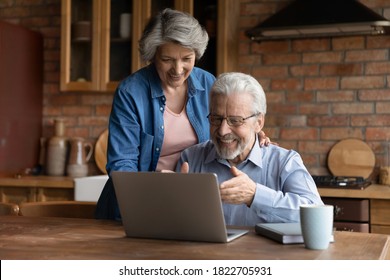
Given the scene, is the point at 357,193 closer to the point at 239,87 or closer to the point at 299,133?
the point at 299,133

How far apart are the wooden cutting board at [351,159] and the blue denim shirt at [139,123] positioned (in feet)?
5.02

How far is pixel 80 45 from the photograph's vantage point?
170 inches

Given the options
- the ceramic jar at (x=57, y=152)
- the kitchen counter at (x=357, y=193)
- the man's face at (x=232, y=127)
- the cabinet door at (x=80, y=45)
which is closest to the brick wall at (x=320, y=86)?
the kitchen counter at (x=357, y=193)

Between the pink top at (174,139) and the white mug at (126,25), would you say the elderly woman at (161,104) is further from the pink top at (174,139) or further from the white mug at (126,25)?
the white mug at (126,25)

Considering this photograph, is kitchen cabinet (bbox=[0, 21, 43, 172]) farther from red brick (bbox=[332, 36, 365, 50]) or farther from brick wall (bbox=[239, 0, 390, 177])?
red brick (bbox=[332, 36, 365, 50])

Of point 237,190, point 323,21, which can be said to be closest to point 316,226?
point 237,190

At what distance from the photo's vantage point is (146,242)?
1679mm

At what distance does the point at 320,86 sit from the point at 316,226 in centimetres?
248

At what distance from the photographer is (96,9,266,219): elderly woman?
2348 millimetres

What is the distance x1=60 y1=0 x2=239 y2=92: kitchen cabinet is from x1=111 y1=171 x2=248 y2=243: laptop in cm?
226

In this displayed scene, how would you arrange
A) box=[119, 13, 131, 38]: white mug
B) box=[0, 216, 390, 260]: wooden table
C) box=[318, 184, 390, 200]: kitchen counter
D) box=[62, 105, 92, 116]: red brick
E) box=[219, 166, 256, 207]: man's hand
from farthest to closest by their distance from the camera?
box=[62, 105, 92, 116]: red brick
box=[119, 13, 131, 38]: white mug
box=[318, 184, 390, 200]: kitchen counter
box=[219, 166, 256, 207]: man's hand
box=[0, 216, 390, 260]: wooden table

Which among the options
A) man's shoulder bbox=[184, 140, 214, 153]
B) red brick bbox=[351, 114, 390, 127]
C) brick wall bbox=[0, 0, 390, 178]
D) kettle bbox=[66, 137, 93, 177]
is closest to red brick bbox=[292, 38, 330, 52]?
brick wall bbox=[0, 0, 390, 178]

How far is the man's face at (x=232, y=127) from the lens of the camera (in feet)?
6.73

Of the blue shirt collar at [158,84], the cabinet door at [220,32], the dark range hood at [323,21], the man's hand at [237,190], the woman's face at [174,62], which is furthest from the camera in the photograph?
the cabinet door at [220,32]
